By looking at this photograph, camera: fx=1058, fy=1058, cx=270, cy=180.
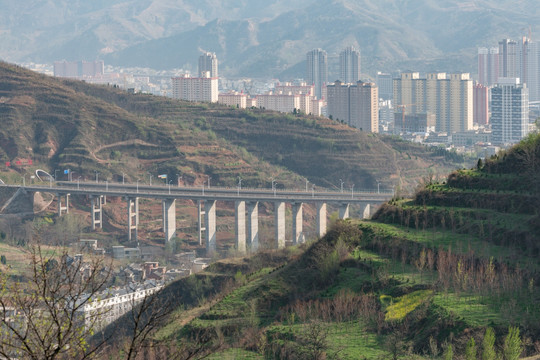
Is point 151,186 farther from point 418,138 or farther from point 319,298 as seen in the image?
point 418,138

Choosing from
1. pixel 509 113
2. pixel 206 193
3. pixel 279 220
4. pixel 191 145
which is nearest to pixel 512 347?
pixel 279 220

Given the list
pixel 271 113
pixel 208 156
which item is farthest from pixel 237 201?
pixel 271 113

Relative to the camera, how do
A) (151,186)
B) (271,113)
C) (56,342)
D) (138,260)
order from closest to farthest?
(56,342)
(138,260)
(151,186)
(271,113)

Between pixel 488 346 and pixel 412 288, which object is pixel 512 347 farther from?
pixel 412 288

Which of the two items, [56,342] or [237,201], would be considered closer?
[56,342]

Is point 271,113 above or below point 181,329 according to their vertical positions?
above

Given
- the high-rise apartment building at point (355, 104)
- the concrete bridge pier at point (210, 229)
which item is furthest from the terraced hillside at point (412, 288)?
the high-rise apartment building at point (355, 104)
